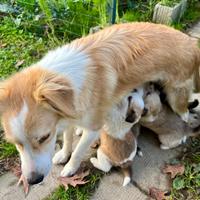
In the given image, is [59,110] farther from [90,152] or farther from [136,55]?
[90,152]

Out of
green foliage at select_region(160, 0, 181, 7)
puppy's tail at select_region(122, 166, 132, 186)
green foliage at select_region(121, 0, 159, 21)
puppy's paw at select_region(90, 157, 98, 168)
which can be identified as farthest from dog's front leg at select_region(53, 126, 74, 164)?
green foliage at select_region(160, 0, 181, 7)

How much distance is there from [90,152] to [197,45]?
1.34 metres

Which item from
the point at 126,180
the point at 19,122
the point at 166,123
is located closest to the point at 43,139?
the point at 19,122

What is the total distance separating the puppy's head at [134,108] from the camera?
2898 mm

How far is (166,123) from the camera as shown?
323cm

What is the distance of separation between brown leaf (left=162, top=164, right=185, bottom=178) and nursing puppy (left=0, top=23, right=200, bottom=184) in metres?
0.48

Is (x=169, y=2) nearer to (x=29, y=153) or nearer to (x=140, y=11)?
(x=140, y=11)

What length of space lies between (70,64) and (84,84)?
17cm

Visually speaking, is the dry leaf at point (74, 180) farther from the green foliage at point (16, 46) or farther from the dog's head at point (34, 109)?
the green foliage at point (16, 46)

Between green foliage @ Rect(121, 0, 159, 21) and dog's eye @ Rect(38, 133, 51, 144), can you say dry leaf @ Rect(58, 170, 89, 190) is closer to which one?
dog's eye @ Rect(38, 133, 51, 144)

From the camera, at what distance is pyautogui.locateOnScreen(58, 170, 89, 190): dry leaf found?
9.92 feet

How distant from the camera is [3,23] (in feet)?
15.4

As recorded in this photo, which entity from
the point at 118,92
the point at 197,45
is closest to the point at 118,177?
the point at 118,92

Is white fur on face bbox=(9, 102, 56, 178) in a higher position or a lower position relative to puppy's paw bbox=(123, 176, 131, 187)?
higher
